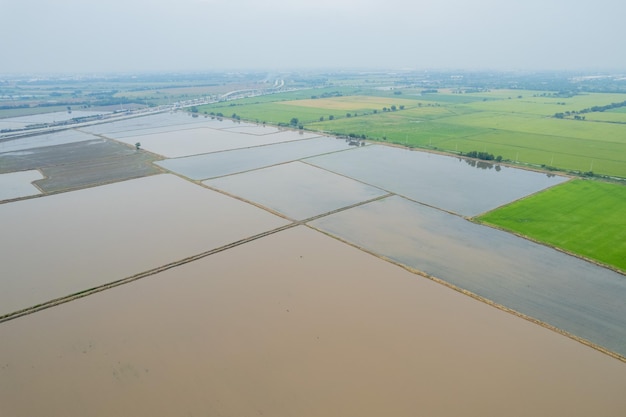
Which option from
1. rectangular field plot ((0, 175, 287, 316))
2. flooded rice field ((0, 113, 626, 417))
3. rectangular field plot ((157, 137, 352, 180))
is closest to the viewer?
flooded rice field ((0, 113, 626, 417))

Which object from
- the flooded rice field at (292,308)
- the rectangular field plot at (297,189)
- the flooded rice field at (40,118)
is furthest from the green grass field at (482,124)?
the flooded rice field at (40,118)

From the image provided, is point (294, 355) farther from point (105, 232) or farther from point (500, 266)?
point (105, 232)

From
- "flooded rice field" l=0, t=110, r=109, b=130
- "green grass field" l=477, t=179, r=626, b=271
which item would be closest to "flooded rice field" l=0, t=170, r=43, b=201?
"flooded rice field" l=0, t=110, r=109, b=130

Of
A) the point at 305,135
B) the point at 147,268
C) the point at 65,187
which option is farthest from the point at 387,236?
the point at 305,135

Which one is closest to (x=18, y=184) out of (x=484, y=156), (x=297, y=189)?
(x=297, y=189)

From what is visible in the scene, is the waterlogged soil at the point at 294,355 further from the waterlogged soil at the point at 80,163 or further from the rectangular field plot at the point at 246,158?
the waterlogged soil at the point at 80,163

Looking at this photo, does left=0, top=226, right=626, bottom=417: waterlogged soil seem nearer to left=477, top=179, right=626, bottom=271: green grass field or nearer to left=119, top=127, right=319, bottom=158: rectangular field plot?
left=477, top=179, right=626, bottom=271: green grass field

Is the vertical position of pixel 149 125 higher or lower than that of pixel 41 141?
higher
